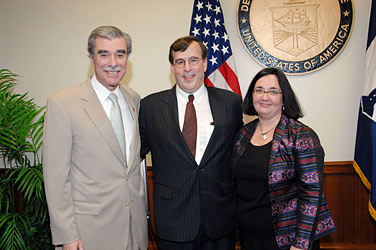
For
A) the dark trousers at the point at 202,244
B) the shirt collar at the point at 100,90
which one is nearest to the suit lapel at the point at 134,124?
the shirt collar at the point at 100,90

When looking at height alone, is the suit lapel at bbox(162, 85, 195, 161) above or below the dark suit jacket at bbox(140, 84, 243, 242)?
above

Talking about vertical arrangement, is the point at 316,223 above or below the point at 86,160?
below

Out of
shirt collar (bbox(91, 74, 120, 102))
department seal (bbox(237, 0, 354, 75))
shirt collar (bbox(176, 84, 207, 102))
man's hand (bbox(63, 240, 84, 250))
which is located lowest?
man's hand (bbox(63, 240, 84, 250))

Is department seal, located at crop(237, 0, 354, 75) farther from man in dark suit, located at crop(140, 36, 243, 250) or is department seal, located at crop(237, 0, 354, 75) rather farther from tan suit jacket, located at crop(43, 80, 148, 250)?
tan suit jacket, located at crop(43, 80, 148, 250)

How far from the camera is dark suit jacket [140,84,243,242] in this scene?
1925 millimetres

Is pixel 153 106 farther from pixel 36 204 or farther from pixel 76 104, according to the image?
pixel 36 204

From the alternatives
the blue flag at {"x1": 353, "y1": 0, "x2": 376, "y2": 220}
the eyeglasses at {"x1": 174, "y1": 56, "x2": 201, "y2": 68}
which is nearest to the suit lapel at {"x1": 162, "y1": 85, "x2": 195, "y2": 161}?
the eyeglasses at {"x1": 174, "y1": 56, "x2": 201, "y2": 68}

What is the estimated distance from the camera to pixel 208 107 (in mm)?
2096

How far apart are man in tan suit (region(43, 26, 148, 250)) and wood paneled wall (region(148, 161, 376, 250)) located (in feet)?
7.21

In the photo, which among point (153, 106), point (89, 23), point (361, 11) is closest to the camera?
point (153, 106)

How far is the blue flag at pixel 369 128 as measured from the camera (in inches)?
111

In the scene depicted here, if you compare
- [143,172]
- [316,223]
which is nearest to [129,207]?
[143,172]

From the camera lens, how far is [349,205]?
3.25 metres

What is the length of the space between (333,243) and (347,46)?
2.04 metres
